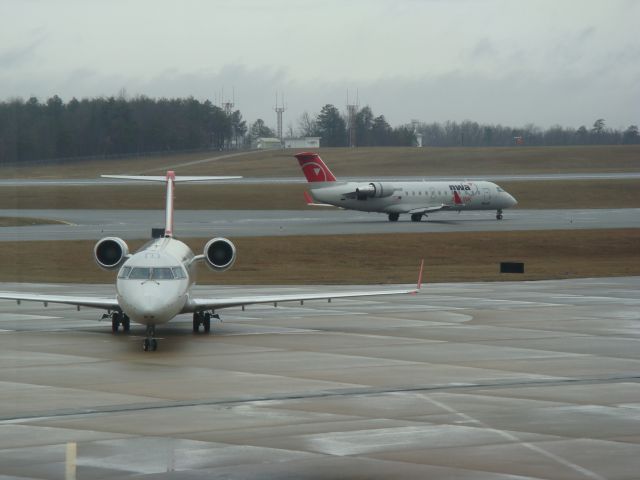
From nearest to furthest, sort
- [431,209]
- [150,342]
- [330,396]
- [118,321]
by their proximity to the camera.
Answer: [330,396] → [150,342] → [118,321] → [431,209]

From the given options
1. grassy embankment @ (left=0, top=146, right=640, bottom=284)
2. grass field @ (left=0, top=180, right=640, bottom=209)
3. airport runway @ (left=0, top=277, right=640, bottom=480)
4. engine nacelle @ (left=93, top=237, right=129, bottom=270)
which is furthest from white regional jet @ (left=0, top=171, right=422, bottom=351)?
grass field @ (left=0, top=180, right=640, bottom=209)

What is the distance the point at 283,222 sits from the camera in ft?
261

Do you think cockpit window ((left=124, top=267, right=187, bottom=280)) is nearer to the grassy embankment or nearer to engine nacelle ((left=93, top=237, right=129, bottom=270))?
engine nacelle ((left=93, top=237, right=129, bottom=270))

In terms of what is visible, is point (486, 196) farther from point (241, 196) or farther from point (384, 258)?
point (241, 196)

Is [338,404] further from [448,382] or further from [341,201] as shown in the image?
[341,201]

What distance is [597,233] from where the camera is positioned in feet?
217

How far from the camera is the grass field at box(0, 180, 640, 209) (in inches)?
4026

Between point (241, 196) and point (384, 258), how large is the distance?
55733 mm

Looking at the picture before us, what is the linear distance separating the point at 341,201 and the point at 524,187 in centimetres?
4134

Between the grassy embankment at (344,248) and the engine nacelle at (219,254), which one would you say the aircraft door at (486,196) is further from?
the engine nacelle at (219,254)

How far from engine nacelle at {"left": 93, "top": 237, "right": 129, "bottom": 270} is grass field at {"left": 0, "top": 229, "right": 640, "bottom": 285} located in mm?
15762

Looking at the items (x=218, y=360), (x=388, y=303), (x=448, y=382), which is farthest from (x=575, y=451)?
(x=388, y=303)

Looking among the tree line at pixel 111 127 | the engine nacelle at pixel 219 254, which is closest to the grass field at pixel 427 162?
the tree line at pixel 111 127

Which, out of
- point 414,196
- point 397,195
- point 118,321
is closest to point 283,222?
point 397,195
